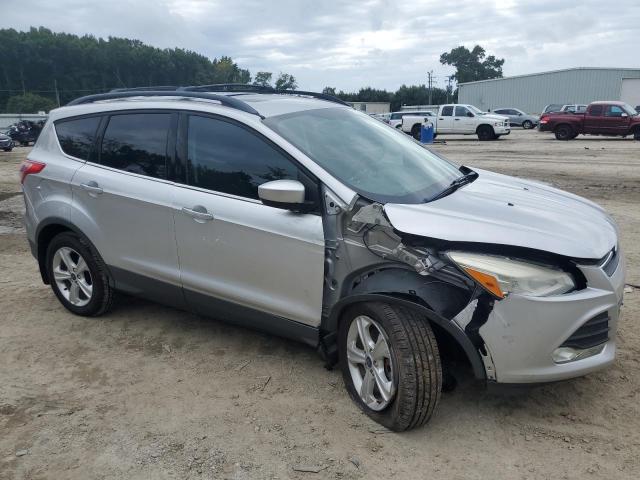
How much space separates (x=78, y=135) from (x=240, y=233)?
193 cm

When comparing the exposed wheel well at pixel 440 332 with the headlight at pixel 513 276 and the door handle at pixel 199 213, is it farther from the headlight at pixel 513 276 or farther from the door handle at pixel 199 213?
the door handle at pixel 199 213

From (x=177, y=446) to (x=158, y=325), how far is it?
1.69 m

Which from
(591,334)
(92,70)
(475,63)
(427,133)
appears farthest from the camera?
(475,63)

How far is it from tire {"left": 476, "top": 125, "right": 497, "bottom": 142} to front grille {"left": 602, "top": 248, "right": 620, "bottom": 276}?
25141mm

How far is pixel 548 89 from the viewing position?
188 feet

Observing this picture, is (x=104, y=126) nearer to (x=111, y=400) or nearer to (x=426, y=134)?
(x=111, y=400)

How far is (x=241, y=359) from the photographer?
149 inches

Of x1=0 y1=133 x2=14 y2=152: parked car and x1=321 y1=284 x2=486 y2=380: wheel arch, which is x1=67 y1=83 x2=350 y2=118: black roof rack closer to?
x1=321 y1=284 x2=486 y2=380: wheel arch

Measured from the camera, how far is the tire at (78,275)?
429 centimetres

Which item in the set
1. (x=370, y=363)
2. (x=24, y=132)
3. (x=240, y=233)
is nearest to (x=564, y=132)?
(x=240, y=233)

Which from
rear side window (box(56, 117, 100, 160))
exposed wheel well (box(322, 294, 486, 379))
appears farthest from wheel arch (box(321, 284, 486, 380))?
rear side window (box(56, 117, 100, 160))

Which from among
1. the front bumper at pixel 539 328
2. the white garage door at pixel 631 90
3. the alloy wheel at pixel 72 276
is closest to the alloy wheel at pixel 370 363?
the front bumper at pixel 539 328

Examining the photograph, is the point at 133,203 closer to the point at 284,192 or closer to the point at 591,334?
the point at 284,192

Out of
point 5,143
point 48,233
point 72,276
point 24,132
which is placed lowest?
point 24,132
